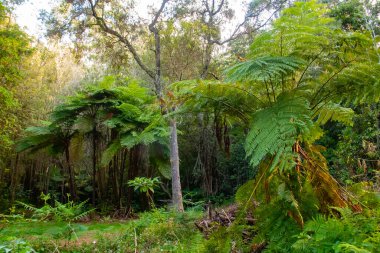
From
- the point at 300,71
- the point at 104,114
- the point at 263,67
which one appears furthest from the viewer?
the point at 104,114

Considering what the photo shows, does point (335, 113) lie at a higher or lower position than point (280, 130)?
higher

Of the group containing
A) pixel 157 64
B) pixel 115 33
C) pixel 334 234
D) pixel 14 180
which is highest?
pixel 115 33

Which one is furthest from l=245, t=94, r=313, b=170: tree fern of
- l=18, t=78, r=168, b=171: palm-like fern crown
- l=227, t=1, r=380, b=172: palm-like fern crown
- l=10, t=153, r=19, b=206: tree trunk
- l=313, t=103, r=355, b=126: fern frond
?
l=10, t=153, r=19, b=206: tree trunk

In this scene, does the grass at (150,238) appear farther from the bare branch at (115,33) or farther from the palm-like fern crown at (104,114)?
the bare branch at (115,33)

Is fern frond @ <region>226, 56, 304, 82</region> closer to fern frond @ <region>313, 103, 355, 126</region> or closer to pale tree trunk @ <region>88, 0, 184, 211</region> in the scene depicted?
fern frond @ <region>313, 103, 355, 126</region>

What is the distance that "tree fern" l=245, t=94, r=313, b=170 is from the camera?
1399 millimetres

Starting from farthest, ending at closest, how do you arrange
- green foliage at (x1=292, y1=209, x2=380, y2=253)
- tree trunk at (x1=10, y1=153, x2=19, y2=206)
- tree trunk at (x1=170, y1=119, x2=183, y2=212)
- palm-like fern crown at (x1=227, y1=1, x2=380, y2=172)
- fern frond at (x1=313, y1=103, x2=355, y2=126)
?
tree trunk at (x1=10, y1=153, x2=19, y2=206) → tree trunk at (x1=170, y1=119, x2=183, y2=212) → fern frond at (x1=313, y1=103, x2=355, y2=126) → palm-like fern crown at (x1=227, y1=1, x2=380, y2=172) → green foliage at (x1=292, y1=209, x2=380, y2=253)

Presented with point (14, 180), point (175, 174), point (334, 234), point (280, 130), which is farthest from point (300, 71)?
point (14, 180)

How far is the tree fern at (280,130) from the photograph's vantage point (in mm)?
1399

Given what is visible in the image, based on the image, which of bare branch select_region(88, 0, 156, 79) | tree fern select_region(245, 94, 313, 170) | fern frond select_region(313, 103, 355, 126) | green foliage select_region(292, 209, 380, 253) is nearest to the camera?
green foliage select_region(292, 209, 380, 253)

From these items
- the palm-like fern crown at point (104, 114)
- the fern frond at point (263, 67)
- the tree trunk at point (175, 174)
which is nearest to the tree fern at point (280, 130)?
the fern frond at point (263, 67)

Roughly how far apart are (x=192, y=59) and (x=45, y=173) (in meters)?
6.30

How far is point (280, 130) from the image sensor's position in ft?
4.79

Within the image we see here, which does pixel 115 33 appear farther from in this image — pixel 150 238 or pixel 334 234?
pixel 334 234
